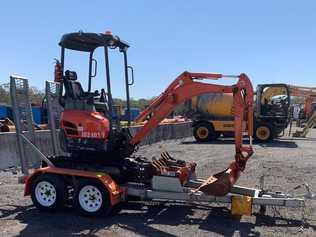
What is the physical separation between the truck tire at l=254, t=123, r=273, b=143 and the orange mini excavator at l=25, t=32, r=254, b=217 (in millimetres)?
15959

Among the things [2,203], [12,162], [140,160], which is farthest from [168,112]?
[12,162]

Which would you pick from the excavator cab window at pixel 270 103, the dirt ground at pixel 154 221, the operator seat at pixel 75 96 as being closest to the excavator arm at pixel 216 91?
the dirt ground at pixel 154 221

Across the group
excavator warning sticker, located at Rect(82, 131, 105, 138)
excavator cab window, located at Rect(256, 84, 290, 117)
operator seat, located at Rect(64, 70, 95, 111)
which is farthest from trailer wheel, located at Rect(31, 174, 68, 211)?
excavator cab window, located at Rect(256, 84, 290, 117)

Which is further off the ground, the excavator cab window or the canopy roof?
the canopy roof

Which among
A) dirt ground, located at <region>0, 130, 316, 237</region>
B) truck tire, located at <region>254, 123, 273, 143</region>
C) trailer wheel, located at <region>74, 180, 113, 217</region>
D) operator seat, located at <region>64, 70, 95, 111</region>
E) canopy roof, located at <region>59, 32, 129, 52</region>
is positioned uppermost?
canopy roof, located at <region>59, 32, 129, 52</region>

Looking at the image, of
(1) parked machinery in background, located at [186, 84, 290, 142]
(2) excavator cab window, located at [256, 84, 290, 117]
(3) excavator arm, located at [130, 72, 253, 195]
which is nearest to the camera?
(3) excavator arm, located at [130, 72, 253, 195]

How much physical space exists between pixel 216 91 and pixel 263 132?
16.7m

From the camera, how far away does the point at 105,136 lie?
28.5 ft

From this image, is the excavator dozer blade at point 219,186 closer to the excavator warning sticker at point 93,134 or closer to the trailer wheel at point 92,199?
the trailer wheel at point 92,199

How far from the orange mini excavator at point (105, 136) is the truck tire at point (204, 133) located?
1644 centimetres

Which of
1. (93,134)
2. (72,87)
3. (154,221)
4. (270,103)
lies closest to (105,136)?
(93,134)

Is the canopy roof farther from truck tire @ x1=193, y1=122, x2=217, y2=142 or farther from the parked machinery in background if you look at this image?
truck tire @ x1=193, y1=122, x2=217, y2=142

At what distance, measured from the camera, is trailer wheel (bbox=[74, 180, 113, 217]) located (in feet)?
27.1

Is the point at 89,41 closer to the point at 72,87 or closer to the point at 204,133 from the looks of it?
the point at 72,87
